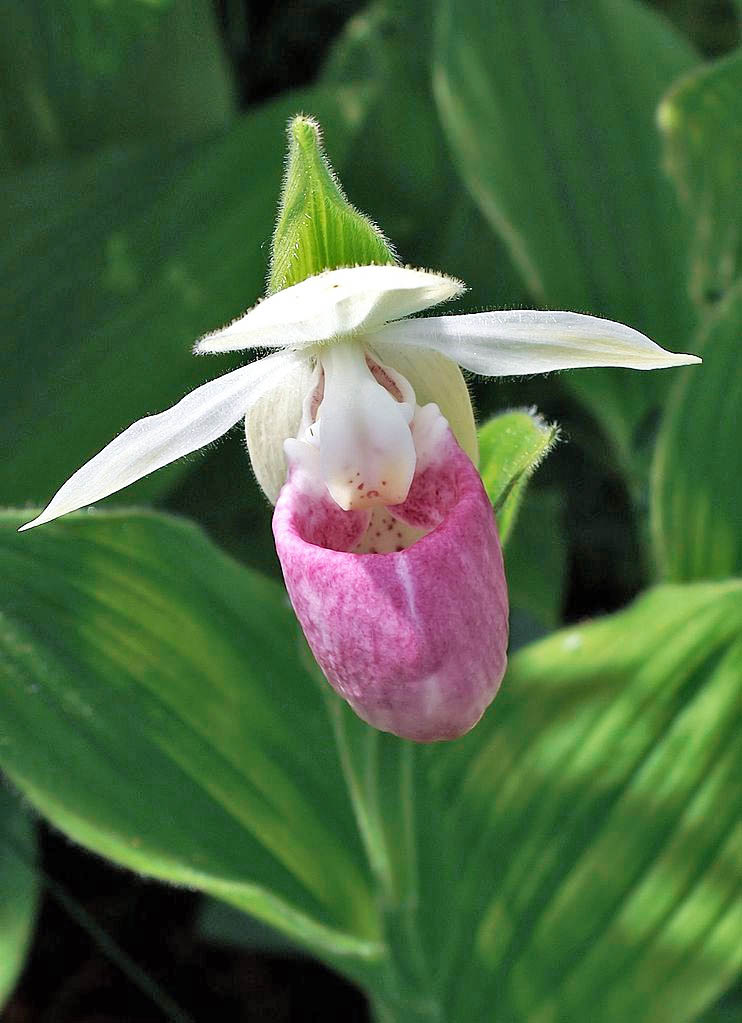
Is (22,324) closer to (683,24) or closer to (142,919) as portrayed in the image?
(142,919)

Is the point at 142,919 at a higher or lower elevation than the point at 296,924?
lower

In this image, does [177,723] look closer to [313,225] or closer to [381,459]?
[381,459]

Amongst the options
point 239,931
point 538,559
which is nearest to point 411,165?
point 538,559

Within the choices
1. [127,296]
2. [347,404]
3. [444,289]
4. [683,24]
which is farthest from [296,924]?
[683,24]

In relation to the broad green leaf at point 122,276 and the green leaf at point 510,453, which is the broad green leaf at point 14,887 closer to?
the broad green leaf at point 122,276

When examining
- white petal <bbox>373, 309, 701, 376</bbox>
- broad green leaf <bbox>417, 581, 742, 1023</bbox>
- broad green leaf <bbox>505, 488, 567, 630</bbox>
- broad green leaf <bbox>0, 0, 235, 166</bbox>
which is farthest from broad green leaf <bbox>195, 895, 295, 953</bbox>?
broad green leaf <bbox>0, 0, 235, 166</bbox>

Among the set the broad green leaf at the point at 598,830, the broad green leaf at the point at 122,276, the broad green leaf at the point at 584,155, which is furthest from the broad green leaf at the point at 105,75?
the broad green leaf at the point at 598,830
